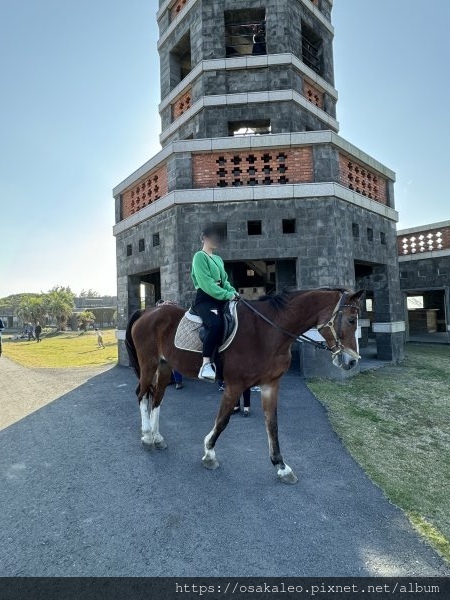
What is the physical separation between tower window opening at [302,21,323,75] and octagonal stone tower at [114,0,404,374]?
0.05 m

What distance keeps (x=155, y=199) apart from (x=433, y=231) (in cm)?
1369

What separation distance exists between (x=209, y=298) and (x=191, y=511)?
2.60 m

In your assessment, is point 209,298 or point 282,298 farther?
point 209,298

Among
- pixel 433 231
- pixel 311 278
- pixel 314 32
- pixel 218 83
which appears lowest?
pixel 311 278

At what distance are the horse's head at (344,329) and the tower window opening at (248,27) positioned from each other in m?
12.5

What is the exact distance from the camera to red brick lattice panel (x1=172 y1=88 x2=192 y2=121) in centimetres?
1274

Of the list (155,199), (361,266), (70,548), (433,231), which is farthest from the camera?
(433,231)

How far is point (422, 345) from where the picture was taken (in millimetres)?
16438

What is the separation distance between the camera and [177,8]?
1355 cm

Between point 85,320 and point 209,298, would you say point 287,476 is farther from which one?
point 85,320

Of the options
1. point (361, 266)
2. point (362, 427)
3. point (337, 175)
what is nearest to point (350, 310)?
point (362, 427)

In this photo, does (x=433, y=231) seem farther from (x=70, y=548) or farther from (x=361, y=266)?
(x=70, y=548)

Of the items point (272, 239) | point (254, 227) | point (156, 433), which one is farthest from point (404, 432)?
point (254, 227)

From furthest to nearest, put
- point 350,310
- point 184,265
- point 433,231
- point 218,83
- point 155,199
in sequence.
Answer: point 433,231, point 218,83, point 155,199, point 184,265, point 350,310
